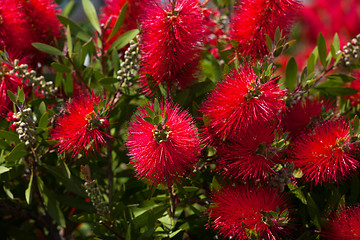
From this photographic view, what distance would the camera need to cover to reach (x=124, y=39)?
893 millimetres

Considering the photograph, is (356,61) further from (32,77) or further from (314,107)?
(32,77)

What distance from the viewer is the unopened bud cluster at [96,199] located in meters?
0.75

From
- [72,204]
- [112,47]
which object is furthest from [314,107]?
[72,204]

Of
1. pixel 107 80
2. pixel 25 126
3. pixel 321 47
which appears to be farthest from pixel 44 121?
pixel 321 47

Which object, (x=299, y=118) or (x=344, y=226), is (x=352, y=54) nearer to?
(x=299, y=118)

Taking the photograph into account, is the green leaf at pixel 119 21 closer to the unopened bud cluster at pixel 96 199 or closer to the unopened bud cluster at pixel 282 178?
the unopened bud cluster at pixel 96 199

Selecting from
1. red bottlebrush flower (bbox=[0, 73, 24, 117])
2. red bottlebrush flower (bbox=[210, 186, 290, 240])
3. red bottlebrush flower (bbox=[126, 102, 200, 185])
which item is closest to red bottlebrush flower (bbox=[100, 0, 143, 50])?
red bottlebrush flower (bbox=[0, 73, 24, 117])

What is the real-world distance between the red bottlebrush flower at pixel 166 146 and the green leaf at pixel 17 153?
244 mm

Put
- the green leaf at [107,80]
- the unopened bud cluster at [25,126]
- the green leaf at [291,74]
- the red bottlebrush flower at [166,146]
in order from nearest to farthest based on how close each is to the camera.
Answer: the red bottlebrush flower at [166,146], the unopened bud cluster at [25,126], the green leaf at [107,80], the green leaf at [291,74]

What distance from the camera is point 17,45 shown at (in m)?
0.89

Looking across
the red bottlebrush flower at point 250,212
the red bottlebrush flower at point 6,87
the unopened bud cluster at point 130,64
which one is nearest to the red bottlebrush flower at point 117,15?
the unopened bud cluster at point 130,64

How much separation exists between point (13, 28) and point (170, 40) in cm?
37

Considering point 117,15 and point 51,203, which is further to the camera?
point 117,15

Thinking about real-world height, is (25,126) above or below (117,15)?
below
